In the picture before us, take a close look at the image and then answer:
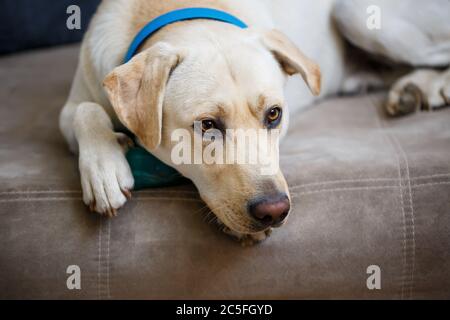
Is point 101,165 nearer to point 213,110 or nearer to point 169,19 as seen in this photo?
point 213,110

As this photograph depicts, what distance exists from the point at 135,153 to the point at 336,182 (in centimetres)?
57

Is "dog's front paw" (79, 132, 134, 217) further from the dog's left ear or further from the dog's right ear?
the dog's left ear

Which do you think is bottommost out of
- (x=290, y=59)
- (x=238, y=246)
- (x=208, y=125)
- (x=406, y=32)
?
(x=238, y=246)

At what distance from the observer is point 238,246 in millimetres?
1503

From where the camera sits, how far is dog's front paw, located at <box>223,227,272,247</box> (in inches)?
58.5

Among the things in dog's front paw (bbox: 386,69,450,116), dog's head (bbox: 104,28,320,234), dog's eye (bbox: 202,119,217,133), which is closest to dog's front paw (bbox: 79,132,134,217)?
dog's head (bbox: 104,28,320,234)

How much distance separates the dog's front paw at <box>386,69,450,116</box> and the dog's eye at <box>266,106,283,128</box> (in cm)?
71

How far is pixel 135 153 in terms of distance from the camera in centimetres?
159

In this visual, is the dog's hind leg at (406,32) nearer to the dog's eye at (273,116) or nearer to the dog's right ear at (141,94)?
the dog's eye at (273,116)

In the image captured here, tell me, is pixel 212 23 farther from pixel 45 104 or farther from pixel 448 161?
pixel 45 104

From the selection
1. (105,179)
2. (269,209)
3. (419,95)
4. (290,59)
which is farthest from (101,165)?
(419,95)

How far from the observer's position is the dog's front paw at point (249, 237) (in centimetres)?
149

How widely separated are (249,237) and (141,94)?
1.54 ft

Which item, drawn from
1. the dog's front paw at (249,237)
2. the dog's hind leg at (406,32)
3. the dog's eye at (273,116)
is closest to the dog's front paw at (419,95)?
the dog's hind leg at (406,32)
